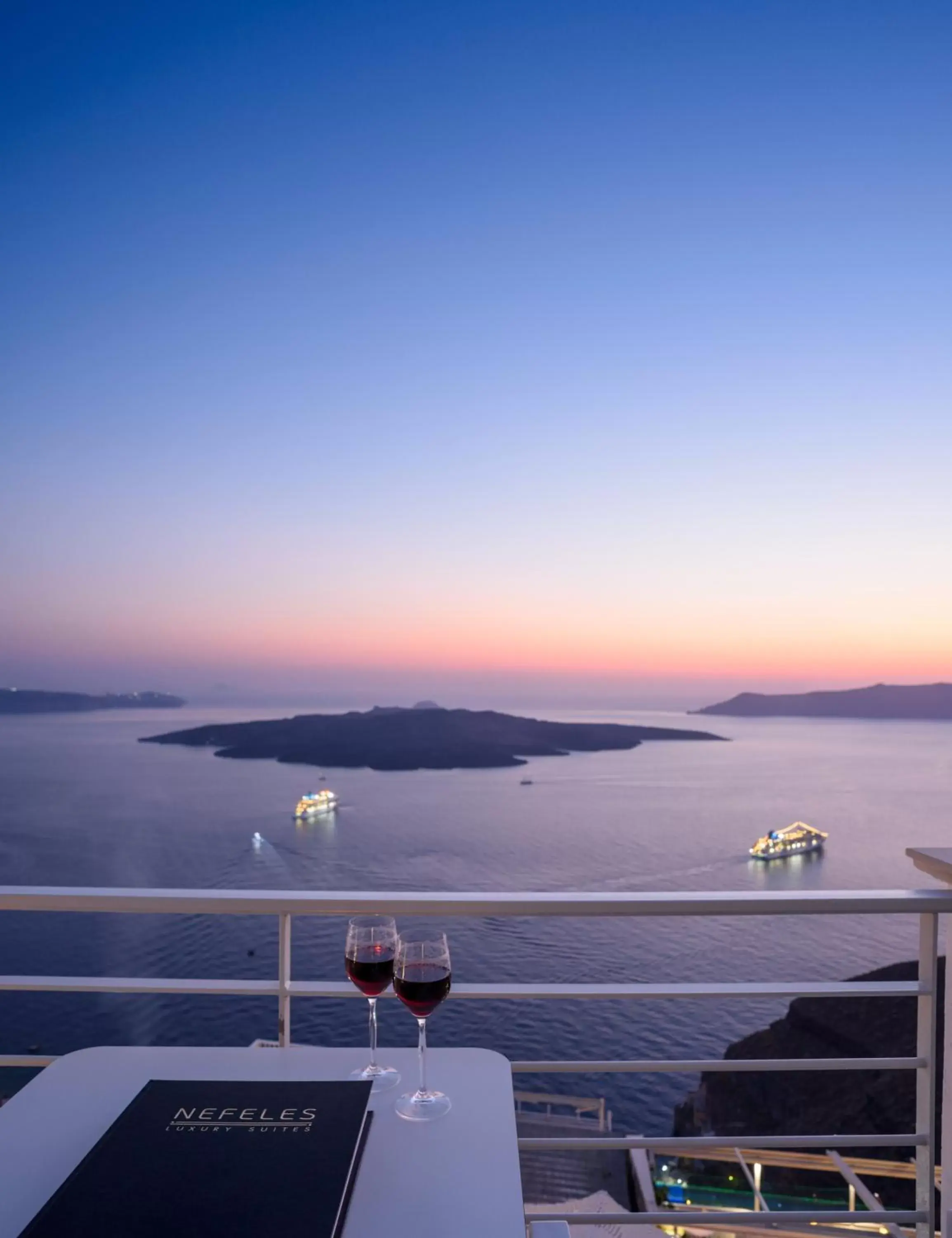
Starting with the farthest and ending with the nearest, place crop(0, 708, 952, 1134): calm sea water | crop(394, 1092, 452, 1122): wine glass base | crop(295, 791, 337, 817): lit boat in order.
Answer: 1. crop(295, 791, 337, 817): lit boat
2. crop(0, 708, 952, 1134): calm sea water
3. crop(394, 1092, 452, 1122): wine glass base

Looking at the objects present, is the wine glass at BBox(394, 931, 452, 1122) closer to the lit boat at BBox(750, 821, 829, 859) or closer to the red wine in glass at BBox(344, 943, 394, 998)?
the red wine in glass at BBox(344, 943, 394, 998)

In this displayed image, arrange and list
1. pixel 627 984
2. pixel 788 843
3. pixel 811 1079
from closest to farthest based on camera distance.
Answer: pixel 627 984 < pixel 811 1079 < pixel 788 843

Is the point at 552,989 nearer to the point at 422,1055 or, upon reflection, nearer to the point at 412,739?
the point at 422,1055

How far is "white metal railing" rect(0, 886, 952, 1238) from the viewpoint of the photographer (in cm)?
141

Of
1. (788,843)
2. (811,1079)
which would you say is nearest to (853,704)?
(788,843)

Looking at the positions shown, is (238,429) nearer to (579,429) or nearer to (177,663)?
(579,429)

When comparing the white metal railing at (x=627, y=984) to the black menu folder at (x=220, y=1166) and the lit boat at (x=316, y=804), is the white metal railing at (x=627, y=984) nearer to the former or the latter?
the black menu folder at (x=220, y=1166)

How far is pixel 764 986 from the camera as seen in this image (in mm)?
1489

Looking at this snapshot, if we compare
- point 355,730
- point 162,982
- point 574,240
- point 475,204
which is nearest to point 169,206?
point 475,204

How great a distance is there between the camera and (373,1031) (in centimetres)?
91

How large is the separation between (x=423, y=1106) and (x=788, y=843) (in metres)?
25.9

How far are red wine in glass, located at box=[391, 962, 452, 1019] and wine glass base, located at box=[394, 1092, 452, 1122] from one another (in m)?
0.08

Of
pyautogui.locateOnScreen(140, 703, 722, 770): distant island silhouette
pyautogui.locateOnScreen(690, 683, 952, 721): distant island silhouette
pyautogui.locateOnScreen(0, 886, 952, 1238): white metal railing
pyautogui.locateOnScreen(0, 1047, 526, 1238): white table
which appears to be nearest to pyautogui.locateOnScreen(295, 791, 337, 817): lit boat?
pyautogui.locateOnScreen(140, 703, 722, 770): distant island silhouette

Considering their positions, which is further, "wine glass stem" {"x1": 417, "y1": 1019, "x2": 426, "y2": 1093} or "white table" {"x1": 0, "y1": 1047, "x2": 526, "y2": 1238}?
"wine glass stem" {"x1": 417, "y1": 1019, "x2": 426, "y2": 1093}
